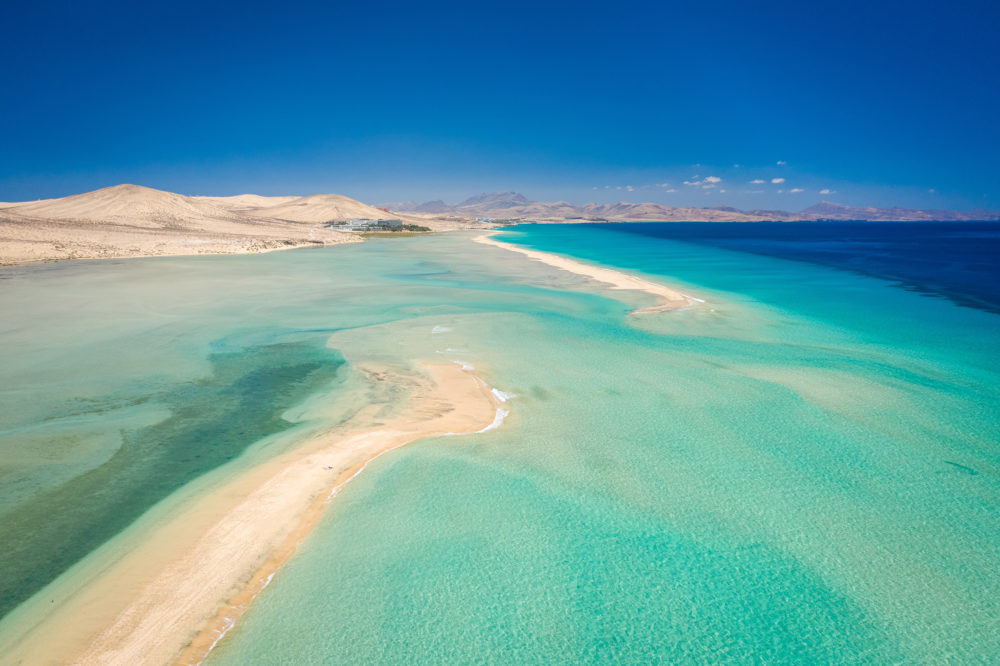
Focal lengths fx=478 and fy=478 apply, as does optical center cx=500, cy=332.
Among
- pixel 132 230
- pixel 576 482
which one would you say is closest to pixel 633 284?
pixel 576 482

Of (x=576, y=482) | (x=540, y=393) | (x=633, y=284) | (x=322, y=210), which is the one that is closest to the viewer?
(x=576, y=482)

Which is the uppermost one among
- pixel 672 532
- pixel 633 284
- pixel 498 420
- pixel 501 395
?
pixel 633 284

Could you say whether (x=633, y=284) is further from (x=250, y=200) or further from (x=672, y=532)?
(x=250, y=200)

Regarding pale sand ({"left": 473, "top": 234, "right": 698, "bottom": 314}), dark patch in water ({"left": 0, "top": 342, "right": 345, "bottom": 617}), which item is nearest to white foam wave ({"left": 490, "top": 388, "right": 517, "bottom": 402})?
dark patch in water ({"left": 0, "top": 342, "right": 345, "bottom": 617})

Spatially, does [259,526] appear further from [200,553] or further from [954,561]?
[954,561]

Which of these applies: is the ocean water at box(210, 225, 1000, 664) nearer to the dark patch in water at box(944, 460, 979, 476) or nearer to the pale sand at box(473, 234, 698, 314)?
the dark patch in water at box(944, 460, 979, 476)

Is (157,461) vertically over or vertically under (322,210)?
under

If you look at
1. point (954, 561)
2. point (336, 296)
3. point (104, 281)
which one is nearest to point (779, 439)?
point (954, 561)

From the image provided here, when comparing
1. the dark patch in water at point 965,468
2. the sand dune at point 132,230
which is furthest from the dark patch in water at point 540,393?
the sand dune at point 132,230
